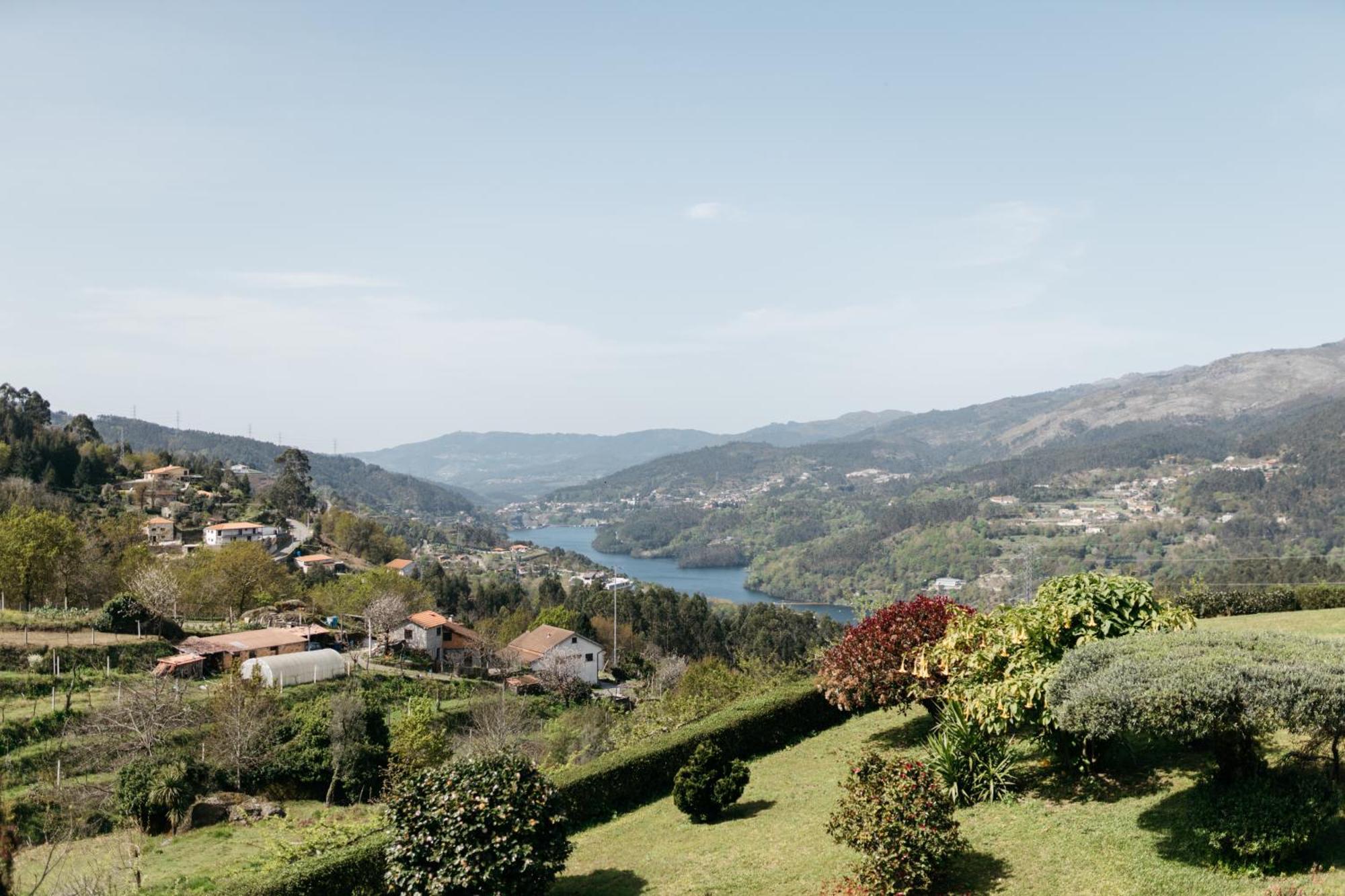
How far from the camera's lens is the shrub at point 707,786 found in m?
12.9

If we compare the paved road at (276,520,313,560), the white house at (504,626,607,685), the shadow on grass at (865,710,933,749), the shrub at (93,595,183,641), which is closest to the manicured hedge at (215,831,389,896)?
the shadow on grass at (865,710,933,749)

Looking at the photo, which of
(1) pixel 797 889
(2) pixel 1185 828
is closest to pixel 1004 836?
(2) pixel 1185 828

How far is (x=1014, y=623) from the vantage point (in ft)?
35.9

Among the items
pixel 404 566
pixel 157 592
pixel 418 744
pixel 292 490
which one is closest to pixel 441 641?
pixel 157 592

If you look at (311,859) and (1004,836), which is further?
(311,859)

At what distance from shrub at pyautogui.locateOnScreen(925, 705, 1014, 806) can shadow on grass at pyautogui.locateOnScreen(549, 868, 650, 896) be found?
4230 millimetres

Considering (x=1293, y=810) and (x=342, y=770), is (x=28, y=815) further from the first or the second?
(x=1293, y=810)

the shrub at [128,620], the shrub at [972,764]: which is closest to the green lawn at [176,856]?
the shrub at [972,764]

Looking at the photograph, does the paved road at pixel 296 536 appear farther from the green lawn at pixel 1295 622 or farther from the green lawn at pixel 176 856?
the green lawn at pixel 1295 622

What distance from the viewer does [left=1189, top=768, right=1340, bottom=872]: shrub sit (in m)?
7.79

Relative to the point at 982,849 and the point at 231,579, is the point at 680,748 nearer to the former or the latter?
the point at 982,849

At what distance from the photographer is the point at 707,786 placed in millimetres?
12945

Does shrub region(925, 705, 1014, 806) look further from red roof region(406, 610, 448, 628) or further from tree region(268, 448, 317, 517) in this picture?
tree region(268, 448, 317, 517)

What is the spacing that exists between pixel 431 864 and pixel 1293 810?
8699 mm
